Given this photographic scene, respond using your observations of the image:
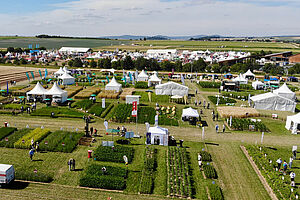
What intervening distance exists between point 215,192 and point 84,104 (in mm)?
26369

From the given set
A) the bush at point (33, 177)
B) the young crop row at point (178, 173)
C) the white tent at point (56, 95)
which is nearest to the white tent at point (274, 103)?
the young crop row at point (178, 173)

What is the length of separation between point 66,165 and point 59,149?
288cm

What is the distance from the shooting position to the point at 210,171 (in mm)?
20438

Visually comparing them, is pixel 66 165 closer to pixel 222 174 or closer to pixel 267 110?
pixel 222 174

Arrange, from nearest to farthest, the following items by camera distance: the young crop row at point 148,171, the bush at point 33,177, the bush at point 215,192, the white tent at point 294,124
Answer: the bush at point 215,192
the young crop row at point 148,171
the bush at point 33,177
the white tent at point 294,124

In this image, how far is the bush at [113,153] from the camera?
72.3 ft

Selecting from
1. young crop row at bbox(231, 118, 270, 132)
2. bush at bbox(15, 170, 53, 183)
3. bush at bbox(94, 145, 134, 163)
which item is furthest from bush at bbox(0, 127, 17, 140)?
young crop row at bbox(231, 118, 270, 132)

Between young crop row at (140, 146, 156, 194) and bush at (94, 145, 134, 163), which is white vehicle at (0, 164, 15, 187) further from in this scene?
young crop row at (140, 146, 156, 194)

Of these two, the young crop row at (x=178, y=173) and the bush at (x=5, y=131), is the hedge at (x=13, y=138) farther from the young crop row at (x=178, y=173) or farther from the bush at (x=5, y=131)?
the young crop row at (x=178, y=173)

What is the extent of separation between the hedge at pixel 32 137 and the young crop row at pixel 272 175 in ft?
70.7

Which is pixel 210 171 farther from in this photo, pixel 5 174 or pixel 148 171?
pixel 5 174

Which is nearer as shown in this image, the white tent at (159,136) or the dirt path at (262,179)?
the dirt path at (262,179)

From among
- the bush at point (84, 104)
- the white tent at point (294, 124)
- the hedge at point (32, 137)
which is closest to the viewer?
the hedge at point (32, 137)

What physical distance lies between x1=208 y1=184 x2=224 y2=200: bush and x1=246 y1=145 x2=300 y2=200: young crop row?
4.20 meters
